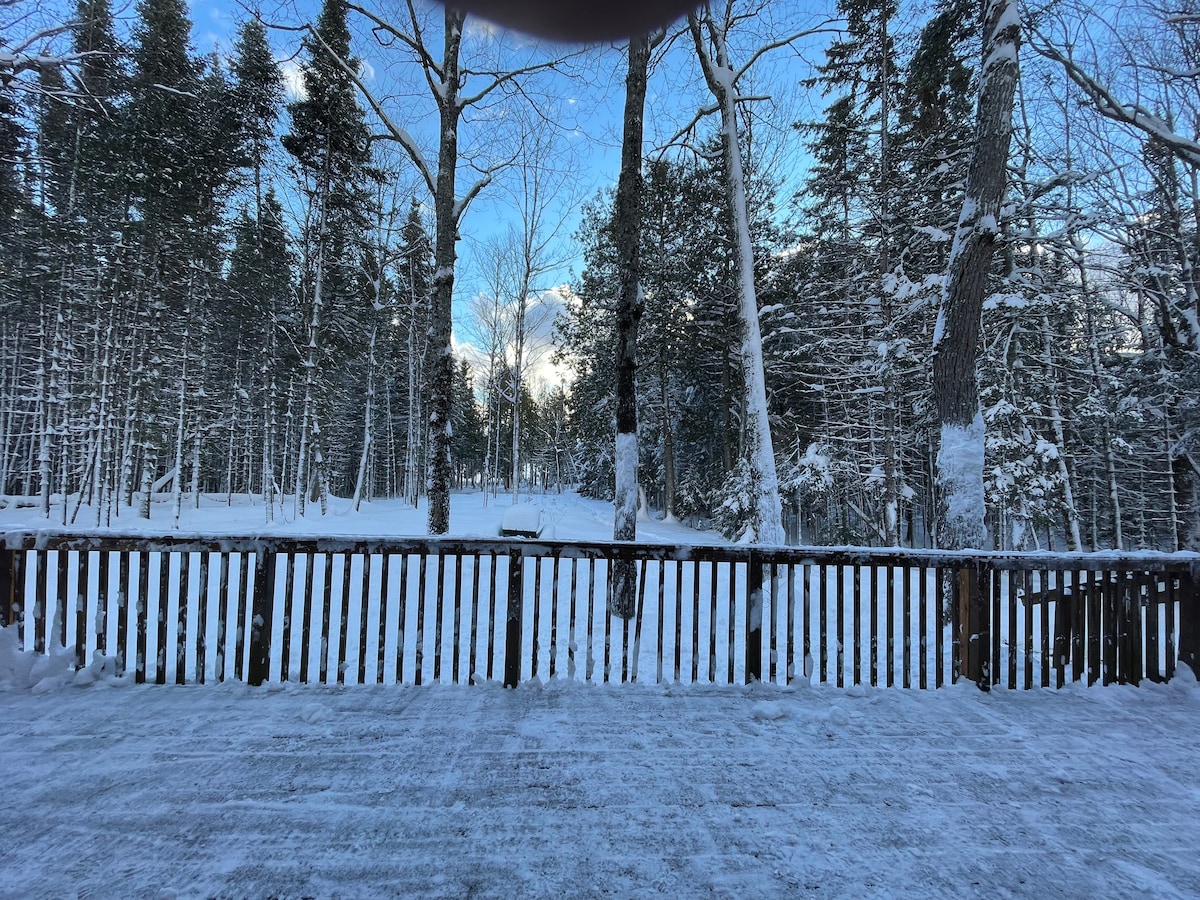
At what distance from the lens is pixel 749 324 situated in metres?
Answer: 8.97

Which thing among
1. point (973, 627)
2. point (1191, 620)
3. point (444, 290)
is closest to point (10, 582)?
point (444, 290)

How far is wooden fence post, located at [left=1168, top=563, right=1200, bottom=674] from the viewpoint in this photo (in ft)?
12.3

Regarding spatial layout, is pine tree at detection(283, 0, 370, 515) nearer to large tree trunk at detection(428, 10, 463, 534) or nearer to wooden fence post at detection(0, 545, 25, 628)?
large tree trunk at detection(428, 10, 463, 534)

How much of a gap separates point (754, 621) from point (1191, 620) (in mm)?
3362

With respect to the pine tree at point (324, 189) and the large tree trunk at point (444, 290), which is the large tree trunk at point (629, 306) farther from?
the pine tree at point (324, 189)

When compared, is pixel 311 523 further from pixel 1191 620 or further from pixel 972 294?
pixel 1191 620

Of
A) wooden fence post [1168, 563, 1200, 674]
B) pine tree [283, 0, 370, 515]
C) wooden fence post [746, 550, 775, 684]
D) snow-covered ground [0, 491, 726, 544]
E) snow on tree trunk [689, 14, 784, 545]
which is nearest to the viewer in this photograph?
wooden fence post [746, 550, 775, 684]

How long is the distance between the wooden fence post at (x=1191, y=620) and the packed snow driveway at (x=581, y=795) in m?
0.96

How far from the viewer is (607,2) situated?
1.04 metres

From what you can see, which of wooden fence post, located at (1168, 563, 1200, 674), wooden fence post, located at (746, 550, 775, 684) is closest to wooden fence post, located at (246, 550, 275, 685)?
wooden fence post, located at (746, 550, 775, 684)

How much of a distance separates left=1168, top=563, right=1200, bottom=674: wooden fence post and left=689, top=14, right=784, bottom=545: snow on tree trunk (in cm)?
515

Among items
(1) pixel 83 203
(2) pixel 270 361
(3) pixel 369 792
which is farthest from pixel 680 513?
(1) pixel 83 203

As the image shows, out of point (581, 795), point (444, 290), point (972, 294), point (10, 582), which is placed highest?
point (444, 290)

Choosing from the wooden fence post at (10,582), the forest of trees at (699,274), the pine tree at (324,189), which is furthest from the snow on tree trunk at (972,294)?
the pine tree at (324,189)
